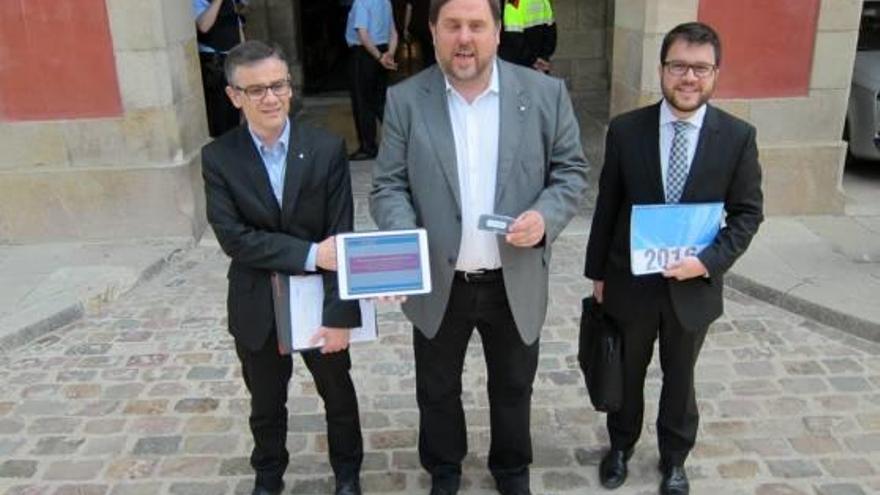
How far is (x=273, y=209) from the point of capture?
2850 millimetres

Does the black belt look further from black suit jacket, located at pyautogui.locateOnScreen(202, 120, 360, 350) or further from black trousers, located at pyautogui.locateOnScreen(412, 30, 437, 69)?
black trousers, located at pyautogui.locateOnScreen(412, 30, 437, 69)

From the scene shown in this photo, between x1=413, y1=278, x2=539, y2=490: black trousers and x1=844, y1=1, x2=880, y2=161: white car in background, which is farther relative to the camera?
x1=844, y1=1, x2=880, y2=161: white car in background

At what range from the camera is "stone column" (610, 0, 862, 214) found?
5953mm

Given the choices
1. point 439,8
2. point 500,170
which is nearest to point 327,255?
point 500,170

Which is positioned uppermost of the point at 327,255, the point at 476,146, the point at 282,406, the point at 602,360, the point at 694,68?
the point at 694,68

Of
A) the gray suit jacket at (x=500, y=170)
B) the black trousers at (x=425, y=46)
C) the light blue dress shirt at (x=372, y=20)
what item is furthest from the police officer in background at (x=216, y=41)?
the gray suit jacket at (x=500, y=170)

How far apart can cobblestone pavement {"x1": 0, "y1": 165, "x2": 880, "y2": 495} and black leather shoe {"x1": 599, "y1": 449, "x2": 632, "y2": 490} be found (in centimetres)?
6

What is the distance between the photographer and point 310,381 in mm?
4293

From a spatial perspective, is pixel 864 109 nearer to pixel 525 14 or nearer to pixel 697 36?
pixel 525 14

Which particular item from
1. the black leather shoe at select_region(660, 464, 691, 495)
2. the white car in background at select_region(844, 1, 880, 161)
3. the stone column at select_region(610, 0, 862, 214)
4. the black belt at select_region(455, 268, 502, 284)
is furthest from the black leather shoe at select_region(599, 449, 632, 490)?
the white car in background at select_region(844, 1, 880, 161)

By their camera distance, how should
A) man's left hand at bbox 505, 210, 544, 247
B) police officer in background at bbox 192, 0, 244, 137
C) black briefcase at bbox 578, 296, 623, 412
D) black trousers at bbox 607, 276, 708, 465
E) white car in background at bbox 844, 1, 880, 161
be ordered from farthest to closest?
white car in background at bbox 844, 1, 880, 161 → police officer in background at bbox 192, 0, 244, 137 → black briefcase at bbox 578, 296, 623, 412 → black trousers at bbox 607, 276, 708, 465 → man's left hand at bbox 505, 210, 544, 247

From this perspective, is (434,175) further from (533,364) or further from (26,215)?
(26,215)

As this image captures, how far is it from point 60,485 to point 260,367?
117 cm

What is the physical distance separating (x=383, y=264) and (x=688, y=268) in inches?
43.3
